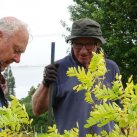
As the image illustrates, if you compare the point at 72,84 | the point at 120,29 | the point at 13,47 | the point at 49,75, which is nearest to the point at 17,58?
the point at 13,47

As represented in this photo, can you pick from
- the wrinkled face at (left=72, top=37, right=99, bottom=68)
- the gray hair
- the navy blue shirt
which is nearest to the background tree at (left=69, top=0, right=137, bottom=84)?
the wrinkled face at (left=72, top=37, right=99, bottom=68)

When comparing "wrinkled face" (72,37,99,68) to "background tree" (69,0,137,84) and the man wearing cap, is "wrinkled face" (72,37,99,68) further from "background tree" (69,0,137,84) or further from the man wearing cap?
"background tree" (69,0,137,84)

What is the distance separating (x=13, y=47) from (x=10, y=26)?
13 centimetres

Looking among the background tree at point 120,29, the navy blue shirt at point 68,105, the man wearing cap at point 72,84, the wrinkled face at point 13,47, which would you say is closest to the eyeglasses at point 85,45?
the man wearing cap at point 72,84

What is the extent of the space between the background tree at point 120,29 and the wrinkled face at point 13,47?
19031 mm

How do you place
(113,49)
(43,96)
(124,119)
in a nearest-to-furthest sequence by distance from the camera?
1. (124,119)
2. (43,96)
3. (113,49)

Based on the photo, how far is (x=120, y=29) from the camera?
76.1 feet

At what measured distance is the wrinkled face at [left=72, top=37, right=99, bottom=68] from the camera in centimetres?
374

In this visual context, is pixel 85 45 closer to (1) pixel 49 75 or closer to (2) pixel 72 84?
(2) pixel 72 84

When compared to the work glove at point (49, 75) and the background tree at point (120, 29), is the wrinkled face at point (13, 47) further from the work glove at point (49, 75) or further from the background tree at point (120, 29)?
the background tree at point (120, 29)

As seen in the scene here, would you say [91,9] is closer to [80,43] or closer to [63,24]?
[63,24]

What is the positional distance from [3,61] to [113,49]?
1976 centimetres

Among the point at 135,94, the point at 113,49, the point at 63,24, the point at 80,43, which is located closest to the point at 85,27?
the point at 80,43

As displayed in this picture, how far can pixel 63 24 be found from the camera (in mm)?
26469
